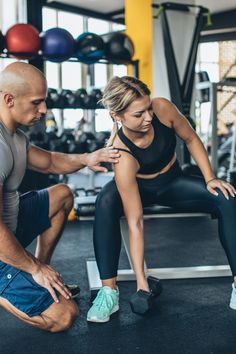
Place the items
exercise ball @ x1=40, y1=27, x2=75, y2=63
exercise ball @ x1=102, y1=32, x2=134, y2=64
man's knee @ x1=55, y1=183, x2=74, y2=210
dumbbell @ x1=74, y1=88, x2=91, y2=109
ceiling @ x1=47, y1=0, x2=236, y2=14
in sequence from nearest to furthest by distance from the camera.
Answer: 1. man's knee @ x1=55, y1=183, x2=74, y2=210
2. exercise ball @ x1=40, y1=27, x2=75, y2=63
3. exercise ball @ x1=102, y1=32, x2=134, y2=64
4. dumbbell @ x1=74, y1=88, x2=91, y2=109
5. ceiling @ x1=47, y1=0, x2=236, y2=14

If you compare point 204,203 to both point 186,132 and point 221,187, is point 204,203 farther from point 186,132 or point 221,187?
point 186,132

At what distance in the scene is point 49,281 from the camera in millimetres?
1418

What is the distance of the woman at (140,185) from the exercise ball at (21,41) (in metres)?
1.87

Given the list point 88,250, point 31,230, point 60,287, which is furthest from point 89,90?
point 60,287

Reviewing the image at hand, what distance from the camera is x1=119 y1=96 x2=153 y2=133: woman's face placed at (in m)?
1.69

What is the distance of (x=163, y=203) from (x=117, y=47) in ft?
7.52

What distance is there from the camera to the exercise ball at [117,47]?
390 centimetres

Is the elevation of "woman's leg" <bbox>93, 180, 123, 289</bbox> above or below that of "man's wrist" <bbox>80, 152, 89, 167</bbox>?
below

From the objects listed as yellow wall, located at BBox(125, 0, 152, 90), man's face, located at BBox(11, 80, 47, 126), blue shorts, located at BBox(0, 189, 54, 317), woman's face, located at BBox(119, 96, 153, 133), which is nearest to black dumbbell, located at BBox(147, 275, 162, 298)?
blue shorts, located at BBox(0, 189, 54, 317)

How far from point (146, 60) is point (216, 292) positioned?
3079 millimetres

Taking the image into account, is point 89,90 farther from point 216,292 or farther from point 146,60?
point 216,292

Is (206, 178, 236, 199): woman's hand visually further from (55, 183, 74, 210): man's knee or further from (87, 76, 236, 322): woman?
(55, 183, 74, 210): man's knee

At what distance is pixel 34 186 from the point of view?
389cm

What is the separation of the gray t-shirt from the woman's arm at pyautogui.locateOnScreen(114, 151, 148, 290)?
0.39 m
